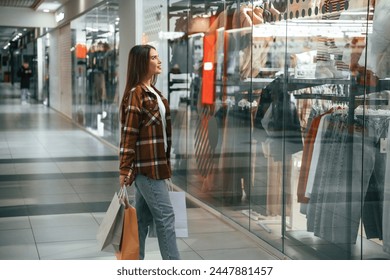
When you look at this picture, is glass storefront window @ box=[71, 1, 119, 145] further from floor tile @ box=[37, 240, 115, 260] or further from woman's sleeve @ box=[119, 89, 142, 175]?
woman's sleeve @ box=[119, 89, 142, 175]

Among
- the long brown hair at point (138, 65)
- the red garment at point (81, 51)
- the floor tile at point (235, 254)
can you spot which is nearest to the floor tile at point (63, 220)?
the floor tile at point (235, 254)

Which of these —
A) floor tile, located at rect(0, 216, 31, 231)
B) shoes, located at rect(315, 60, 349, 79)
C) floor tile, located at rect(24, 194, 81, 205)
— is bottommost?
floor tile, located at rect(24, 194, 81, 205)

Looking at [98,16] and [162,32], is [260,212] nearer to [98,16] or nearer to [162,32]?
[162,32]

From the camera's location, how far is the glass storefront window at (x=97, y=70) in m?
11.1

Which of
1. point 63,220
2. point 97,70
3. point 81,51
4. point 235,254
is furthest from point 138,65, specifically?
point 81,51

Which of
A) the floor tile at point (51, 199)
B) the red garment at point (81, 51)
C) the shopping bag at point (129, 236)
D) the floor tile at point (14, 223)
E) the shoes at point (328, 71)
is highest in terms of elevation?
the red garment at point (81, 51)

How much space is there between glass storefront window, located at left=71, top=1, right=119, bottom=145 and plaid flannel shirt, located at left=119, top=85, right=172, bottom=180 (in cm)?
693

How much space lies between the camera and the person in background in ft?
77.7

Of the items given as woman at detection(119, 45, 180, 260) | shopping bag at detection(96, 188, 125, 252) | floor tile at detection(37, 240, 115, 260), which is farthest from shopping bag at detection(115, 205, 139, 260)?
floor tile at detection(37, 240, 115, 260)

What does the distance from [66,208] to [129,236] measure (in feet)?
9.46

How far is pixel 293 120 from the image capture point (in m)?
4.66

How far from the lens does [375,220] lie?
3.75 metres

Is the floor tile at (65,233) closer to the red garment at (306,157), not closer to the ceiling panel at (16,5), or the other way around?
the red garment at (306,157)
